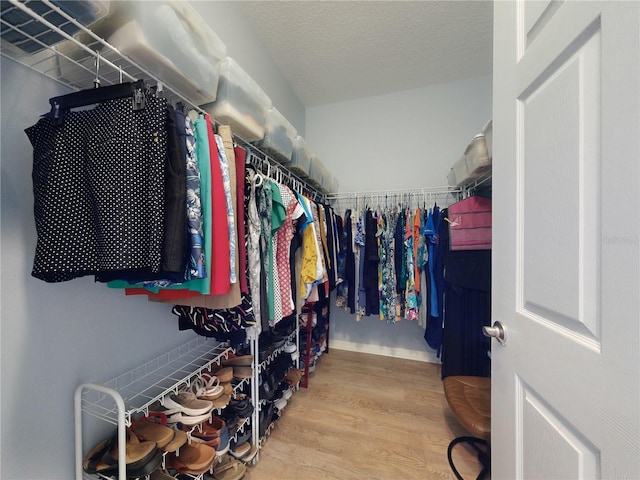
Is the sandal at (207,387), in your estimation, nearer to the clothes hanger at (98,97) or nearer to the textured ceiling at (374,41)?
the clothes hanger at (98,97)

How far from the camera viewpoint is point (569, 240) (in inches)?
19.1

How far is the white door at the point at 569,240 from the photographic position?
370 mm

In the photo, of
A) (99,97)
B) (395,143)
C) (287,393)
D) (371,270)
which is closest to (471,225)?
(371,270)

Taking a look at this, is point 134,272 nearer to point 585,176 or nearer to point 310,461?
point 585,176

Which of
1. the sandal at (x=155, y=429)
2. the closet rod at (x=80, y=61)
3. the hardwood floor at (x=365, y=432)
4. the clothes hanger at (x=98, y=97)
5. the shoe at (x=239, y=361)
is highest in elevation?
the closet rod at (x=80, y=61)

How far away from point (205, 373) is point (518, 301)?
4.40ft

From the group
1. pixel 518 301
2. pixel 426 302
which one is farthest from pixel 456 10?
pixel 426 302

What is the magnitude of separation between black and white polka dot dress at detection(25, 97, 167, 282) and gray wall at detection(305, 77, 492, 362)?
7.48 feet

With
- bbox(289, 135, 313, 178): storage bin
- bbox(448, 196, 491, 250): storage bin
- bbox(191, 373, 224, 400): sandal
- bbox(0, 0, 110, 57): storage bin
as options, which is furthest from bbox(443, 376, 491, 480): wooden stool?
bbox(0, 0, 110, 57): storage bin

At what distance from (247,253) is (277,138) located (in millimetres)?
774

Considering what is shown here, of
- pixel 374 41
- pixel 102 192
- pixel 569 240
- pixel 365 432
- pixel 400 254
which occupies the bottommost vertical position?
pixel 365 432

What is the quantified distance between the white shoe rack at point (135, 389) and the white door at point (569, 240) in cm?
109

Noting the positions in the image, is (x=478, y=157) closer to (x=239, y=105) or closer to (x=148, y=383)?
(x=239, y=105)

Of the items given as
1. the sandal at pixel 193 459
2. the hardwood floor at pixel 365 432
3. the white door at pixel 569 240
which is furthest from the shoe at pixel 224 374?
the white door at pixel 569 240
